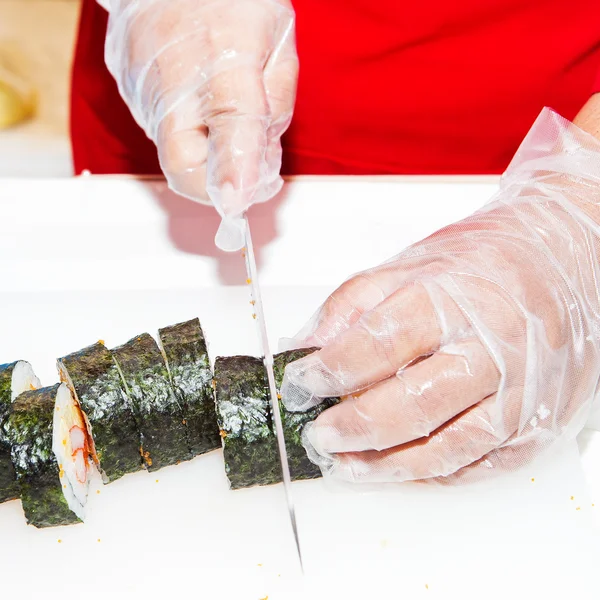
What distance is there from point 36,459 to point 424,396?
916 millimetres

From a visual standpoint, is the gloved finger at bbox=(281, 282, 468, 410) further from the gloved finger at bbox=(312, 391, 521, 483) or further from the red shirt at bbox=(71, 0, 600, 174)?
the red shirt at bbox=(71, 0, 600, 174)

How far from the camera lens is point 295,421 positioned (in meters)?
1.90

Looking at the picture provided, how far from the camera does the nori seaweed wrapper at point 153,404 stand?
1940 millimetres

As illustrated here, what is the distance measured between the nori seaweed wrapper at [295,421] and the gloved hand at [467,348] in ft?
0.11

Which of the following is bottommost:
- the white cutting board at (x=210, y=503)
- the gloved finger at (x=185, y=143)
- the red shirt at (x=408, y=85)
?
the white cutting board at (x=210, y=503)

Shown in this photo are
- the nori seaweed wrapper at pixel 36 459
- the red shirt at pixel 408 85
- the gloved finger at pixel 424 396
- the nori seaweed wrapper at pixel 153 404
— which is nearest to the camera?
the gloved finger at pixel 424 396

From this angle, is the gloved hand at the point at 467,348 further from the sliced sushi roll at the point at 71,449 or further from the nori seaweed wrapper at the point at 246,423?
the sliced sushi roll at the point at 71,449

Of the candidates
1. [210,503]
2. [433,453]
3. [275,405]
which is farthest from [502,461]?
[210,503]

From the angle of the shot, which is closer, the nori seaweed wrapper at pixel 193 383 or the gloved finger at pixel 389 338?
the gloved finger at pixel 389 338

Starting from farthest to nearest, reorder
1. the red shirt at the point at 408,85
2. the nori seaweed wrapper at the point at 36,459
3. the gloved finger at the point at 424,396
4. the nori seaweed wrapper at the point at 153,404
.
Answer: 1. the red shirt at the point at 408,85
2. the nori seaweed wrapper at the point at 153,404
3. the nori seaweed wrapper at the point at 36,459
4. the gloved finger at the point at 424,396

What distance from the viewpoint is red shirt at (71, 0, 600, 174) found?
2.20 meters

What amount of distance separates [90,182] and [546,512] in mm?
1664

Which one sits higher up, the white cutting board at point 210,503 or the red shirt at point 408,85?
the red shirt at point 408,85

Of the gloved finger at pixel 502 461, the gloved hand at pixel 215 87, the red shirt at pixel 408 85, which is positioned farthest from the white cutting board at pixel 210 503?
the gloved hand at pixel 215 87
